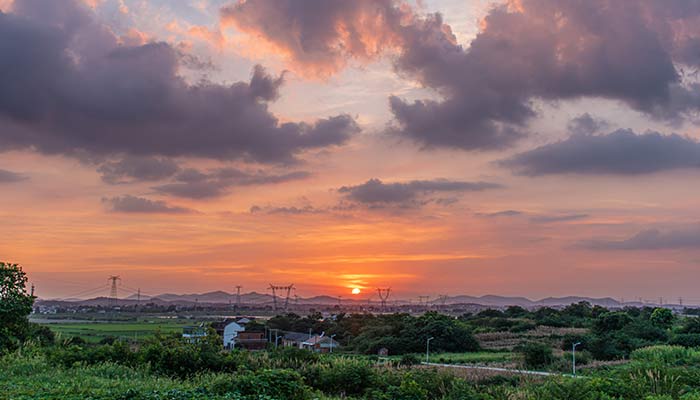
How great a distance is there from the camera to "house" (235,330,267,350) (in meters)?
70.1

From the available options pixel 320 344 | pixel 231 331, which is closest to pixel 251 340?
pixel 320 344

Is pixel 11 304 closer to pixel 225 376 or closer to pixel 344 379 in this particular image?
pixel 225 376

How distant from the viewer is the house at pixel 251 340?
230 ft

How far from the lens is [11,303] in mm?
21422

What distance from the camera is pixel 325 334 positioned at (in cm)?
8381

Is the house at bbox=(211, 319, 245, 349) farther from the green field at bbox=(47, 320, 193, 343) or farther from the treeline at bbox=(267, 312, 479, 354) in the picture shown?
the treeline at bbox=(267, 312, 479, 354)

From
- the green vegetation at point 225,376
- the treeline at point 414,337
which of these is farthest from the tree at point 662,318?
the green vegetation at point 225,376

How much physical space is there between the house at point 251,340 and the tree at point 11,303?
46844 millimetres

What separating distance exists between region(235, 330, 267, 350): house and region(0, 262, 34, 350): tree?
154ft

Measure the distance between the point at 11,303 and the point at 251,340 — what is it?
55260mm

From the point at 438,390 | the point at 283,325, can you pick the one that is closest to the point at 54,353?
the point at 438,390

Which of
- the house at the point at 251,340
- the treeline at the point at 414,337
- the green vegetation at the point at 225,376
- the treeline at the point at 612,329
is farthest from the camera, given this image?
the house at the point at 251,340

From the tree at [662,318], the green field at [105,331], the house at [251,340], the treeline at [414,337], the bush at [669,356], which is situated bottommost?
the green field at [105,331]

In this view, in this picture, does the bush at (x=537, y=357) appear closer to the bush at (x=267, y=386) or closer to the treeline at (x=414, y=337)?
the treeline at (x=414, y=337)
